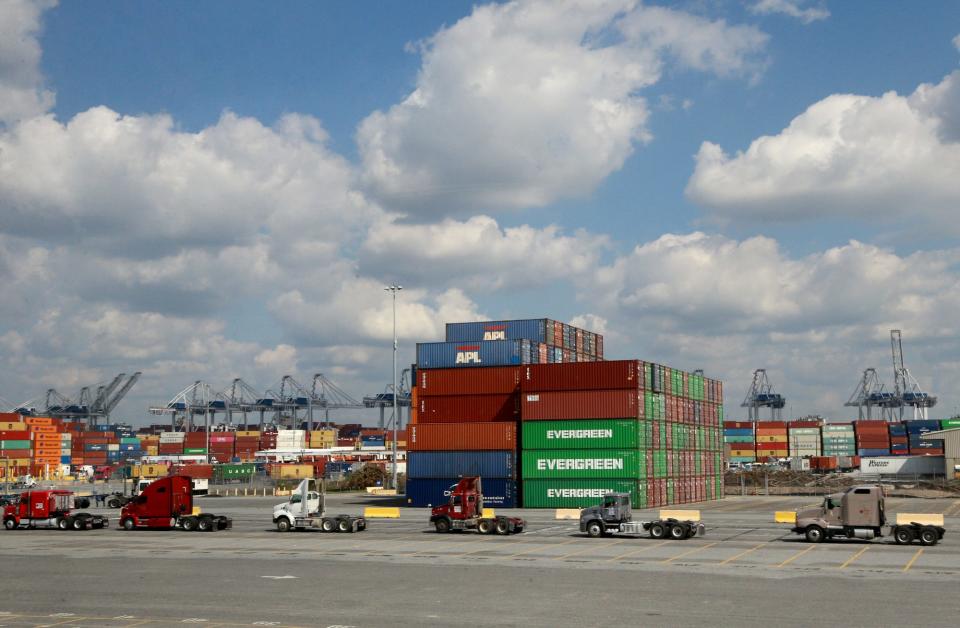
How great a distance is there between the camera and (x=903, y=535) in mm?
42281

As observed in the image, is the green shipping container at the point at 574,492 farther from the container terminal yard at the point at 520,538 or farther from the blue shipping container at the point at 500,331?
the blue shipping container at the point at 500,331

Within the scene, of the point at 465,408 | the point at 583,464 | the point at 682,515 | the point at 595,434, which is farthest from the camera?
the point at 465,408

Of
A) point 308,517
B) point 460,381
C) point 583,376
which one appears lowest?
point 308,517

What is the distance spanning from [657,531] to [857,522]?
31.2 feet

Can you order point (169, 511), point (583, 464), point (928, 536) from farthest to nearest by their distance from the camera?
point (583, 464), point (169, 511), point (928, 536)

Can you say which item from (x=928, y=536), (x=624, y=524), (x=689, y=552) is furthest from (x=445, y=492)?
(x=928, y=536)

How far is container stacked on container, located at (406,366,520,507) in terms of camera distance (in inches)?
2963

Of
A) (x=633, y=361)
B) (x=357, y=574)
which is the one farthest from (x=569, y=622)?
(x=633, y=361)

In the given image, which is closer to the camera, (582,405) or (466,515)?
(466,515)

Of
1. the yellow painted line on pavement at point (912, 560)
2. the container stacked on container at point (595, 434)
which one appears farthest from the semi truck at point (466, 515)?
the container stacked on container at point (595, 434)

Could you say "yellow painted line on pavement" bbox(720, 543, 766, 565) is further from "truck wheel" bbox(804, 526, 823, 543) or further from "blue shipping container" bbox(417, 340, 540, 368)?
"blue shipping container" bbox(417, 340, 540, 368)

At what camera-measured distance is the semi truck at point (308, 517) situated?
169 feet

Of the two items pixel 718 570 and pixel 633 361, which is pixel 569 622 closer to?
pixel 718 570

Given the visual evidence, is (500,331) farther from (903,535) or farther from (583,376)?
(903,535)
